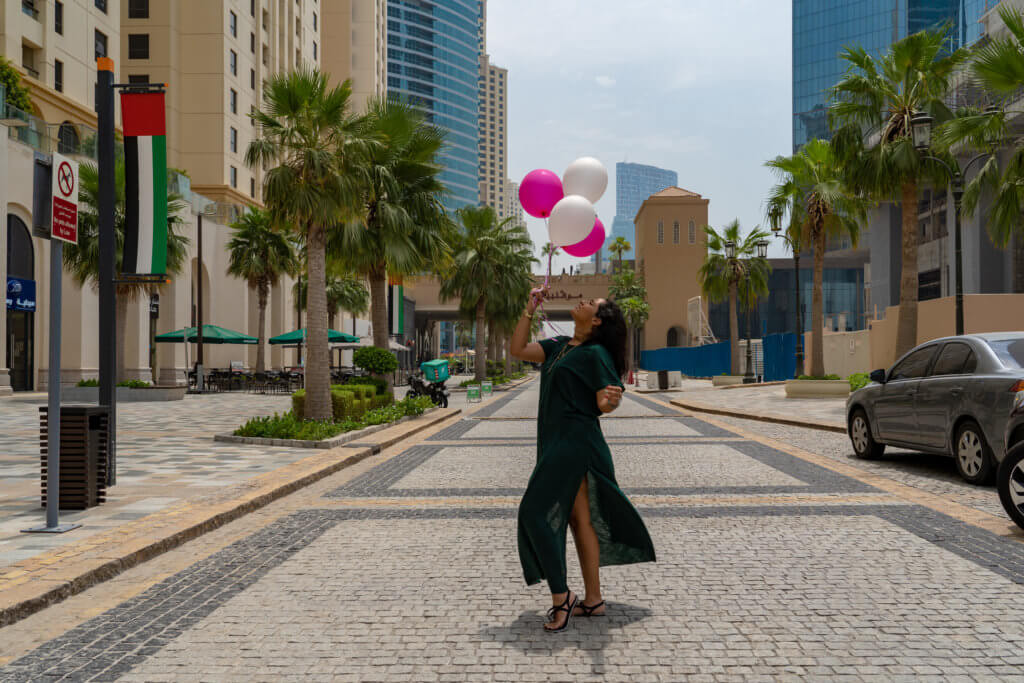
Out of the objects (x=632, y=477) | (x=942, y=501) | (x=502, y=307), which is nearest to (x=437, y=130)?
(x=632, y=477)

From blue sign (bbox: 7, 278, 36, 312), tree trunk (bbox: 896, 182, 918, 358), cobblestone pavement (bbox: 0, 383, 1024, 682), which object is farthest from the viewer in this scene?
blue sign (bbox: 7, 278, 36, 312)

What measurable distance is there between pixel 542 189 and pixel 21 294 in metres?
31.8

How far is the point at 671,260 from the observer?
96688 mm

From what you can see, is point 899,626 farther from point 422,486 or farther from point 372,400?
point 372,400

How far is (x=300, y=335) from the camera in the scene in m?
43.0

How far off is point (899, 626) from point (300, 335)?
4049cm

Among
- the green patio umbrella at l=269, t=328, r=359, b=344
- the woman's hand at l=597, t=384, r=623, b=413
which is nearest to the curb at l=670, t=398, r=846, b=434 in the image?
the woman's hand at l=597, t=384, r=623, b=413

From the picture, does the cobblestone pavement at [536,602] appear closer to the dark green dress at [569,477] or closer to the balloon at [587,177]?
the dark green dress at [569,477]

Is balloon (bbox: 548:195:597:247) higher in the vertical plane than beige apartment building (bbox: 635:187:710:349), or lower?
lower

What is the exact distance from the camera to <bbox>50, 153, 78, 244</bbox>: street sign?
659 cm

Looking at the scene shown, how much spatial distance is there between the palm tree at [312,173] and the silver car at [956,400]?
9984mm

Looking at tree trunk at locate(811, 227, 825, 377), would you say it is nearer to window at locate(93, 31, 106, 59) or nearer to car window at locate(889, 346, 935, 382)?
car window at locate(889, 346, 935, 382)

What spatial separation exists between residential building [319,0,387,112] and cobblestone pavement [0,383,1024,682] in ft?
284

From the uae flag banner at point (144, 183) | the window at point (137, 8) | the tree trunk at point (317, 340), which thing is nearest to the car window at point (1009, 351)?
the uae flag banner at point (144, 183)
